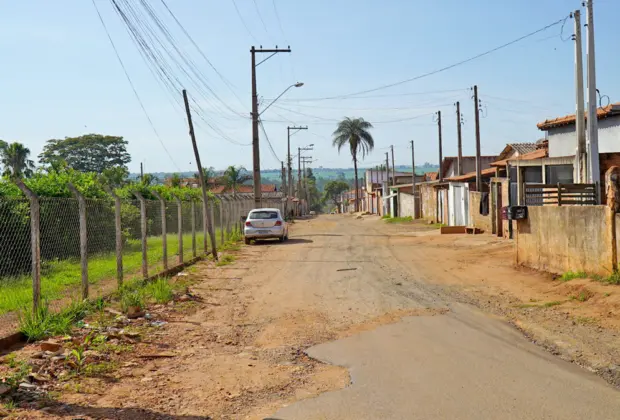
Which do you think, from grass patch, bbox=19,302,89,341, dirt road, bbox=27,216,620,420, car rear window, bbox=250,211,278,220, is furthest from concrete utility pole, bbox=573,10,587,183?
grass patch, bbox=19,302,89,341

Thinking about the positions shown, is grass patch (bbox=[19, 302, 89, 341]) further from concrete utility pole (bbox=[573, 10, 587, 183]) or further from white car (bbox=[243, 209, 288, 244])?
white car (bbox=[243, 209, 288, 244])

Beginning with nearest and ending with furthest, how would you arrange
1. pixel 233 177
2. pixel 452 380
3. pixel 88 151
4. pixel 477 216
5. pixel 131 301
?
pixel 452 380 → pixel 131 301 → pixel 477 216 → pixel 233 177 → pixel 88 151

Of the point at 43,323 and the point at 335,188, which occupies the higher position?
the point at 335,188

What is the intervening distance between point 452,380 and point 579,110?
13.2 meters

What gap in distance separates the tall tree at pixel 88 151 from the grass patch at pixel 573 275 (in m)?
78.1

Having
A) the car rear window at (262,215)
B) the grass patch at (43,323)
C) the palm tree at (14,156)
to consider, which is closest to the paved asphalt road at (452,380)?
the grass patch at (43,323)

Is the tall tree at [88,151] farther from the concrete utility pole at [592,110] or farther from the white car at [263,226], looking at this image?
the concrete utility pole at [592,110]

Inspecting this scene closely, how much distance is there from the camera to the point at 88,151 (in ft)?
287

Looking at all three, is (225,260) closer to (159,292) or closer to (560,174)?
(159,292)

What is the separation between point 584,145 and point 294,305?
1024cm

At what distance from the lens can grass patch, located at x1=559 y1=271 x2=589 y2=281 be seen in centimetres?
1202

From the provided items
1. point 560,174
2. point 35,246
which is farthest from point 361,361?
point 560,174

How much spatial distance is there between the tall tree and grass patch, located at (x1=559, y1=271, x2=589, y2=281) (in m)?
78.1

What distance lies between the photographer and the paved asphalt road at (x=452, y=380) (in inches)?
213
